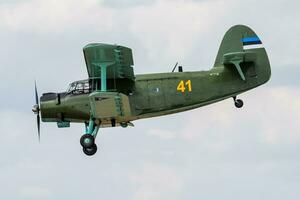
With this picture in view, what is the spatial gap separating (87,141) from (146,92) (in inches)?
98.5

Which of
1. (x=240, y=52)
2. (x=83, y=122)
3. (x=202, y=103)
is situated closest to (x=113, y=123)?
(x=83, y=122)

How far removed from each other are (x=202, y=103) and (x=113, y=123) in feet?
9.84

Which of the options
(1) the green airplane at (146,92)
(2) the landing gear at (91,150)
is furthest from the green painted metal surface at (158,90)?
(2) the landing gear at (91,150)

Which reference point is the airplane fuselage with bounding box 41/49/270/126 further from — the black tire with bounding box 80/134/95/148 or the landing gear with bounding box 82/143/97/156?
the landing gear with bounding box 82/143/97/156

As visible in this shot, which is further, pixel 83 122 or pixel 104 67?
pixel 83 122

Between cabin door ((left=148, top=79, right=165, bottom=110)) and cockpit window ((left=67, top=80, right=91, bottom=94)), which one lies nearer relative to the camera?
cabin door ((left=148, top=79, right=165, bottom=110))

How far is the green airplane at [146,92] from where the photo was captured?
89.2 feet

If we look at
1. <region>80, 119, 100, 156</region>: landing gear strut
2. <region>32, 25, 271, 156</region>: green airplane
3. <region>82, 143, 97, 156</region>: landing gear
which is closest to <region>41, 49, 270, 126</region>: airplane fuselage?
<region>32, 25, 271, 156</region>: green airplane

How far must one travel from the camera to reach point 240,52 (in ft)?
92.8

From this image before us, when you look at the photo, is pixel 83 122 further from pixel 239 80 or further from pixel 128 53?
pixel 239 80

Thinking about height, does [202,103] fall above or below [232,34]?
below

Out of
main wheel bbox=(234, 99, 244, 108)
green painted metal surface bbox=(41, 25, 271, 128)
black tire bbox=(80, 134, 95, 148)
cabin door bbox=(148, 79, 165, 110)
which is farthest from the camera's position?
main wheel bbox=(234, 99, 244, 108)

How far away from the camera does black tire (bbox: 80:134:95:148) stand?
27.0 m

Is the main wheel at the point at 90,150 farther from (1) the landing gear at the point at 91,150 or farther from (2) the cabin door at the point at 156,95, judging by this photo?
(2) the cabin door at the point at 156,95
